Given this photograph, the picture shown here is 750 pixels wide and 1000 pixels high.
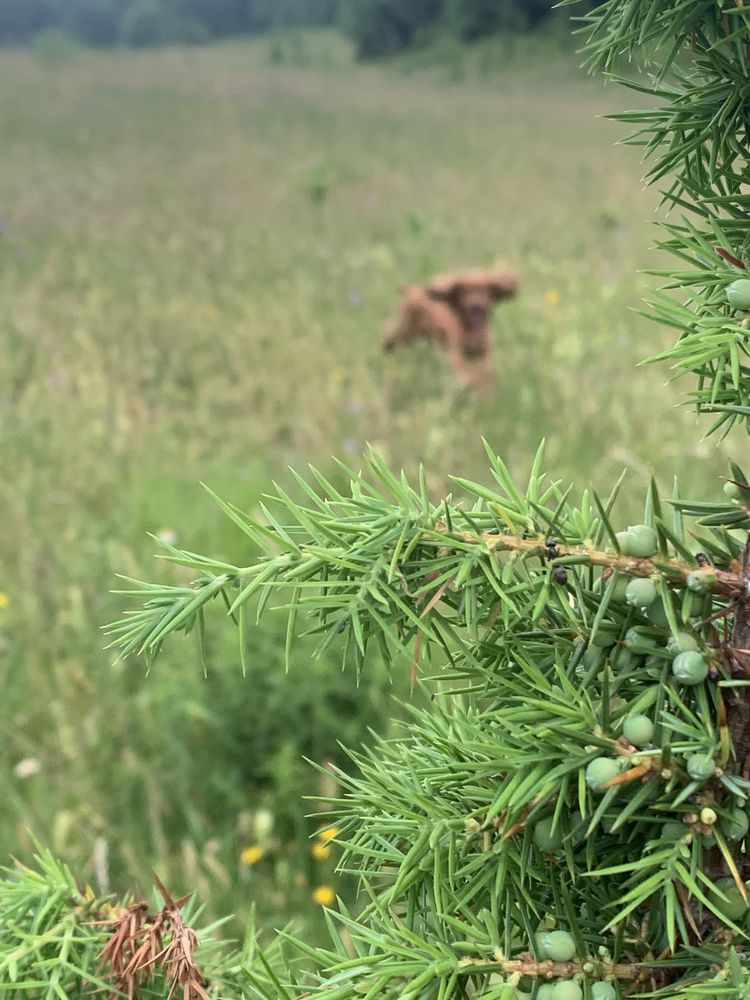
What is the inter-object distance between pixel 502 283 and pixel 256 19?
38.4 metres

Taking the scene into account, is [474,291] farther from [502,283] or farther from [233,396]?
[233,396]

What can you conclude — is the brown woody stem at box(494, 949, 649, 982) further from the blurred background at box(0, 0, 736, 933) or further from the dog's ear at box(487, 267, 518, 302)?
the dog's ear at box(487, 267, 518, 302)

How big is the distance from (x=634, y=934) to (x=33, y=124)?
14.0 meters

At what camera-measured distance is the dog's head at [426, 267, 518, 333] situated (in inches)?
182

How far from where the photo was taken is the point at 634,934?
56 cm

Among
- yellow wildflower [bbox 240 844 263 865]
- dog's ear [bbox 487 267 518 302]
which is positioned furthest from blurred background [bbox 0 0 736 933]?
dog's ear [bbox 487 267 518 302]

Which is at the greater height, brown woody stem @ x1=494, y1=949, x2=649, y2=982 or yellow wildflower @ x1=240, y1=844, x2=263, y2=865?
brown woody stem @ x1=494, y1=949, x2=649, y2=982

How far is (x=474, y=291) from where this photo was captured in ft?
15.1

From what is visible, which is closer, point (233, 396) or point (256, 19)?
point (233, 396)

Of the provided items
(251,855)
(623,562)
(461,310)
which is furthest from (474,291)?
(623,562)

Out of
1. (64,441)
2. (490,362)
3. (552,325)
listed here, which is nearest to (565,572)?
(64,441)

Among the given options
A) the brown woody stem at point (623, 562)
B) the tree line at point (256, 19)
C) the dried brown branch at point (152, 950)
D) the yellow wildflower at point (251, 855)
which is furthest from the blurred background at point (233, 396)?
the tree line at point (256, 19)

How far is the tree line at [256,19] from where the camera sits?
27531 mm

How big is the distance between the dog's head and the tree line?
24.0 meters
